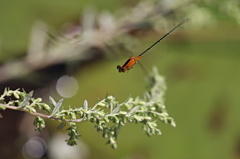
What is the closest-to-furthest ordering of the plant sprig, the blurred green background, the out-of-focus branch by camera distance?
the plant sprig
the out-of-focus branch
the blurred green background

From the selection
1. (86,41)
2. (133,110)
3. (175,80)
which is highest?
(86,41)

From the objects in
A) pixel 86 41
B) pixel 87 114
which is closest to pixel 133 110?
pixel 87 114

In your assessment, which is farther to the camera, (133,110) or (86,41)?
(86,41)

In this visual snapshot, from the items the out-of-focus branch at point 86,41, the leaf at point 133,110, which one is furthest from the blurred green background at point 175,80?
the leaf at point 133,110

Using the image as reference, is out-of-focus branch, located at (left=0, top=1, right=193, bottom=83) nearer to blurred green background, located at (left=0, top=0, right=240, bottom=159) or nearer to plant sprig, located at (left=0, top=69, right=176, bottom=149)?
blurred green background, located at (left=0, top=0, right=240, bottom=159)

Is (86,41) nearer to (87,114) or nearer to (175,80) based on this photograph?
(175,80)

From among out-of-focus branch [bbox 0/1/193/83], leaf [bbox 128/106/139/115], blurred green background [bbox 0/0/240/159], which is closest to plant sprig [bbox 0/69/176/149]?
leaf [bbox 128/106/139/115]

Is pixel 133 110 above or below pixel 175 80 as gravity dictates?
below

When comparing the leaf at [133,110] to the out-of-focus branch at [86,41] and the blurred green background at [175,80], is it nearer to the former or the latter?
the out-of-focus branch at [86,41]

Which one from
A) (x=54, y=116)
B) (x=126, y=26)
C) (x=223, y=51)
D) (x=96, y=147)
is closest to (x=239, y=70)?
(x=223, y=51)
